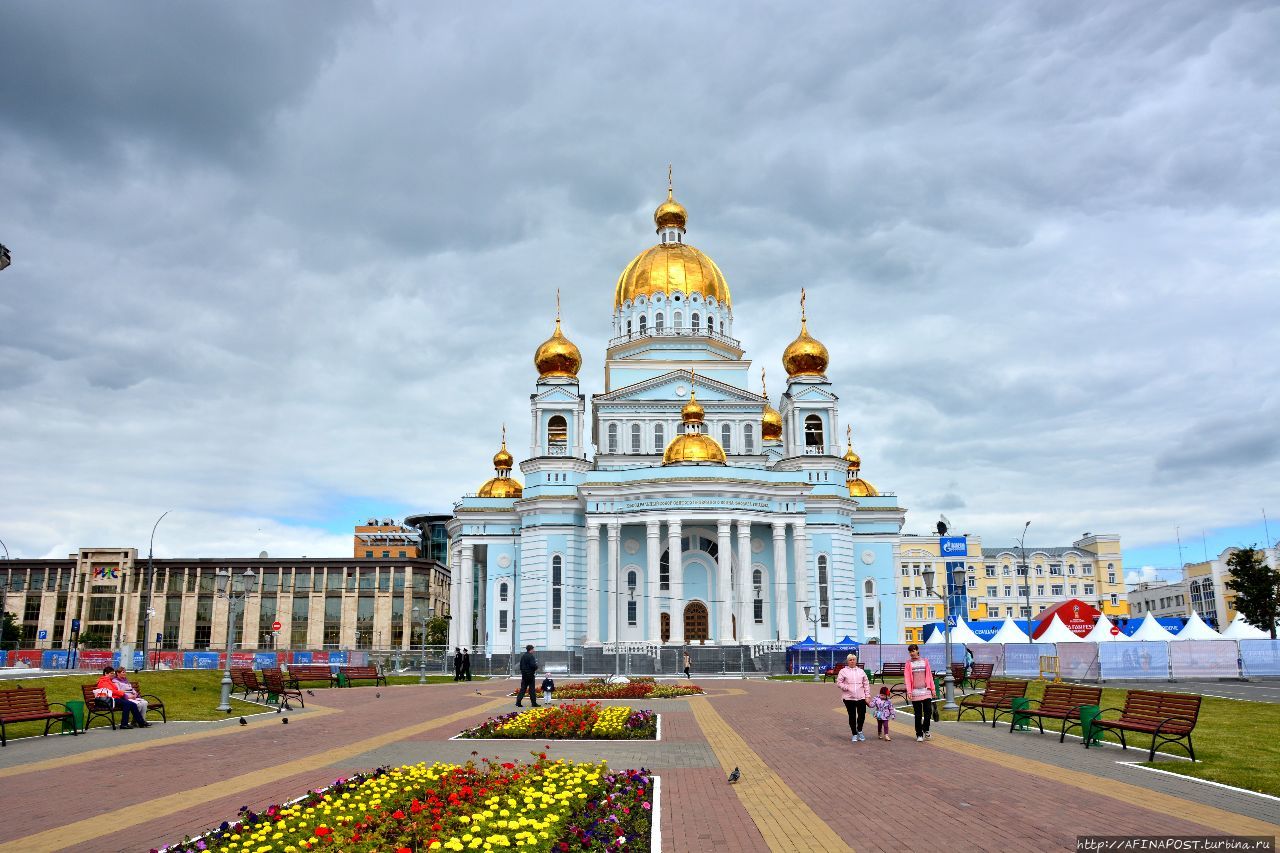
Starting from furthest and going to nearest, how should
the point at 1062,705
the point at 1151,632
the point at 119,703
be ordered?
the point at 1151,632, the point at 119,703, the point at 1062,705

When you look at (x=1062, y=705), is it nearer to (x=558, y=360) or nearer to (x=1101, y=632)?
(x=1101, y=632)

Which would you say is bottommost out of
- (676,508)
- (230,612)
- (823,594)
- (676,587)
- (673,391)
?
(230,612)

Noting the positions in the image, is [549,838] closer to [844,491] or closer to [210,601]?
[844,491]

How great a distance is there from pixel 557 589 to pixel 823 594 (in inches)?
661

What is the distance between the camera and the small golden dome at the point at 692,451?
5943 centimetres

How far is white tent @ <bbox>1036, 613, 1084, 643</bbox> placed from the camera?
44000 mm

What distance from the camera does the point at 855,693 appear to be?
19141 millimetres

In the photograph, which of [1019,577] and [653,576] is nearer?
[653,576]

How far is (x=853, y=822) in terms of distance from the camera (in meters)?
11.2

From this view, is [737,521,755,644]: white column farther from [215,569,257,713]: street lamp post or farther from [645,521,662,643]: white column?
[215,569,257,713]: street lamp post

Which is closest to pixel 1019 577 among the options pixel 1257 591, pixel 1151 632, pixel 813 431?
pixel 1257 591

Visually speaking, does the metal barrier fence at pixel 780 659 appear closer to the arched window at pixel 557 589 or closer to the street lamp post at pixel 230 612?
the arched window at pixel 557 589

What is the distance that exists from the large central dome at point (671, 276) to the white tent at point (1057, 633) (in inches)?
1389

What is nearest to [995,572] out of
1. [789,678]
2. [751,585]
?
[751,585]
